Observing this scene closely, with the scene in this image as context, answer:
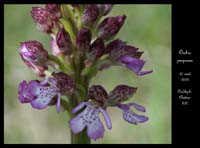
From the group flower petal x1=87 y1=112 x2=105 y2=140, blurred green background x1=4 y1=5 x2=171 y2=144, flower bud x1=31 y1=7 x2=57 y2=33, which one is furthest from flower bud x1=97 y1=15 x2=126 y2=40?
blurred green background x1=4 y1=5 x2=171 y2=144

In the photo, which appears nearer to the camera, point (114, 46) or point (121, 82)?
point (114, 46)

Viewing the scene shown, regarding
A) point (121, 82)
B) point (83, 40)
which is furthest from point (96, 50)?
point (121, 82)

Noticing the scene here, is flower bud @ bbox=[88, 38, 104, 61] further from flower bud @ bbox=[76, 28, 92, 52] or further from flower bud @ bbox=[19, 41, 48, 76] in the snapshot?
flower bud @ bbox=[19, 41, 48, 76]

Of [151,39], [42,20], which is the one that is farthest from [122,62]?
[151,39]

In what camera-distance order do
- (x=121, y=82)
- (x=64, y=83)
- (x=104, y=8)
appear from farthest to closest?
(x=121, y=82) → (x=104, y=8) → (x=64, y=83)

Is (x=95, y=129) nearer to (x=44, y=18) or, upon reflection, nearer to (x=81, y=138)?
(x=81, y=138)

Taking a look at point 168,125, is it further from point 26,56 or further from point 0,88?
point 26,56

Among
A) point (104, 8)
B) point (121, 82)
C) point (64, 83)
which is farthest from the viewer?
point (121, 82)
